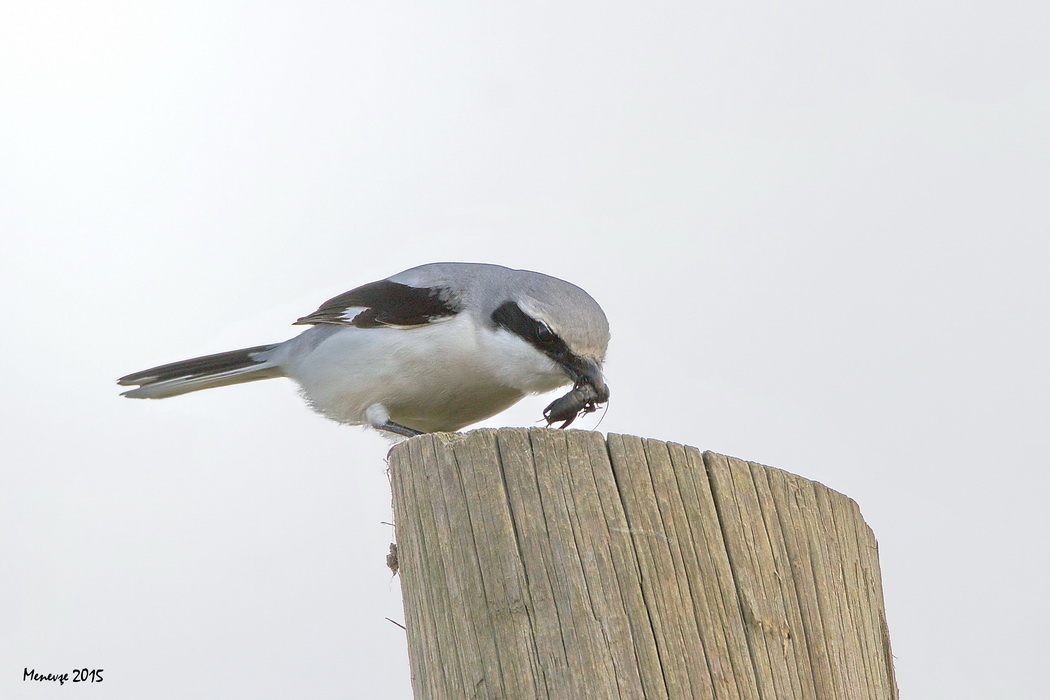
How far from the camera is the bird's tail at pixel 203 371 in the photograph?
5941 mm

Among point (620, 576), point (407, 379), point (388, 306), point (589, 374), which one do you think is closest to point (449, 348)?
point (407, 379)

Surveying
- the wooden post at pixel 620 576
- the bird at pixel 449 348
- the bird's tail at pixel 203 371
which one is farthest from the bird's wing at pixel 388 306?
the wooden post at pixel 620 576

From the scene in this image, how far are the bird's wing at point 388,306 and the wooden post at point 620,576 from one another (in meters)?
2.51

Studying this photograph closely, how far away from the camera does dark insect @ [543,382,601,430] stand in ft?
14.4

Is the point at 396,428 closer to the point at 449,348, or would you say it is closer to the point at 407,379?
the point at 407,379

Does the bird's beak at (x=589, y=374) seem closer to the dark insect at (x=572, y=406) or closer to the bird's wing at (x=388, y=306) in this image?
the dark insect at (x=572, y=406)

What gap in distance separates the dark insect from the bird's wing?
89 cm

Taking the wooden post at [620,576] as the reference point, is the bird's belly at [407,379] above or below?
above

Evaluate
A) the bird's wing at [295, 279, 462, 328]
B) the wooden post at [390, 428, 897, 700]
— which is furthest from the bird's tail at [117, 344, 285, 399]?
the wooden post at [390, 428, 897, 700]

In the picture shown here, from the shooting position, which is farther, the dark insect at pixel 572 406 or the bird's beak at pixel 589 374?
the bird's beak at pixel 589 374

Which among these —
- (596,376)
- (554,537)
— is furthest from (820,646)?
(596,376)

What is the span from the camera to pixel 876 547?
2971 mm

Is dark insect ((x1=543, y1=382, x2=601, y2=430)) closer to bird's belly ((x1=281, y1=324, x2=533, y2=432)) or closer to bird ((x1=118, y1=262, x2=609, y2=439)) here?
bird ((x1=118, y1=262, x2=609, y2=439))

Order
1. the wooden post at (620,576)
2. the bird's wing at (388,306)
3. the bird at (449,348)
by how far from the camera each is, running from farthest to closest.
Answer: the bird's wing at (388,306) < the bird at (449,348) < the wooden post at (620,576)
